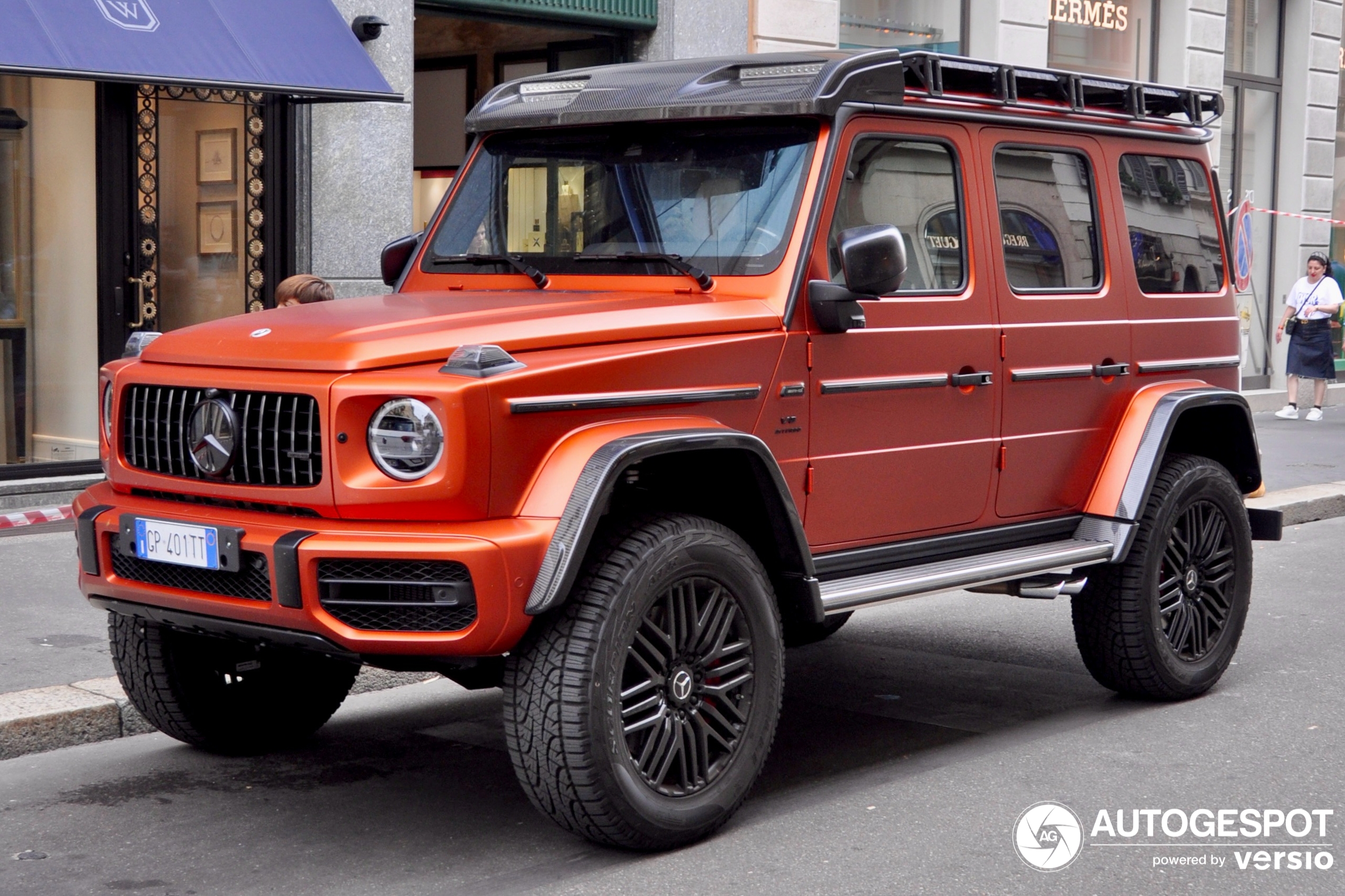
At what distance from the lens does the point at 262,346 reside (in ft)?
14.8

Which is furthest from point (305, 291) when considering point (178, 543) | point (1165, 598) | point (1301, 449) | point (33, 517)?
point (1301, 449)

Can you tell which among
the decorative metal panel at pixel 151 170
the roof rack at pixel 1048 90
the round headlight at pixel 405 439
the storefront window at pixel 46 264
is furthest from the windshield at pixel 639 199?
the storefront window at pixel 46 264

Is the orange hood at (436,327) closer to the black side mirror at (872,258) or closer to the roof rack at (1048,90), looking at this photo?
the black side mirror at (872,258)

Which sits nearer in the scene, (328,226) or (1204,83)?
(328,226)

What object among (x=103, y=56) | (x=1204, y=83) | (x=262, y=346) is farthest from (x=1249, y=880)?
(x=1204, y=83)

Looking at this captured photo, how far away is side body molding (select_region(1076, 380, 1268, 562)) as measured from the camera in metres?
6.00

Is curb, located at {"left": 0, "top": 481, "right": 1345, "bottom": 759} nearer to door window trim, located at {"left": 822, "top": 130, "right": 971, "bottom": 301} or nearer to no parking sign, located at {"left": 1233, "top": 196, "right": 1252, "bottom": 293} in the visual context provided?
door window trim, located at {"left": 822, "top": 130, "right": 971, "bottom": 301}

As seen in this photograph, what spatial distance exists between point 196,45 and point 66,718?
549 cm

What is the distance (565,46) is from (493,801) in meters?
9.40

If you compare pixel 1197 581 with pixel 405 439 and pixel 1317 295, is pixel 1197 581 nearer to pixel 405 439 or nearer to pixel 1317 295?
pixel 405 439

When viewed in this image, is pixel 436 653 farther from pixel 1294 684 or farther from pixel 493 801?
pixel 1294 684

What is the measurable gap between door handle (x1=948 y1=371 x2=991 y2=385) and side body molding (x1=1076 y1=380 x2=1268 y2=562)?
2.46 feet

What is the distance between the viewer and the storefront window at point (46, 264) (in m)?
10.5

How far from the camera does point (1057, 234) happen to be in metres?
6.07
